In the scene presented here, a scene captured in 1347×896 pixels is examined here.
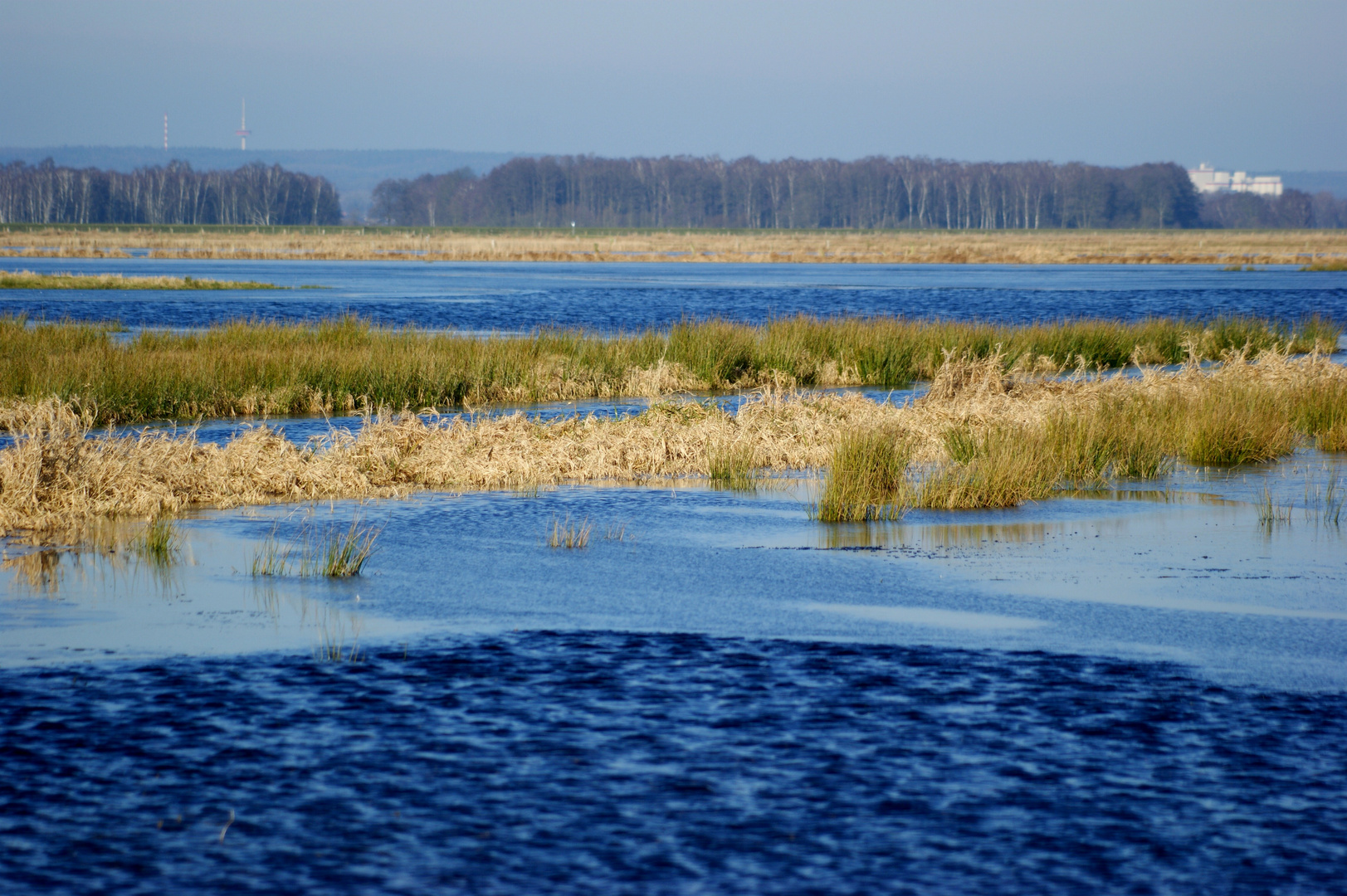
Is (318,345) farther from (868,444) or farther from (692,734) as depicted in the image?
(692,734)

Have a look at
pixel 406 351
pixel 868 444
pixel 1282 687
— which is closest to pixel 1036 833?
pixel 1282 687

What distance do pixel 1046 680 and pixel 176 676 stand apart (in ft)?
16.3

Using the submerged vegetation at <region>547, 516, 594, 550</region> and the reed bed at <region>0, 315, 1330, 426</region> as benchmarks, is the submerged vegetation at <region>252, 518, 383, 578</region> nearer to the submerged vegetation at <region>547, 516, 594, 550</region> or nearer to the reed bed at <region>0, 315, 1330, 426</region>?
the submerged vegetation at <region>547, 516, 594, 550</region>

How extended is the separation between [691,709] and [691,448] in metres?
8.62

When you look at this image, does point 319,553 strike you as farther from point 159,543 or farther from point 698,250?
point 698,250

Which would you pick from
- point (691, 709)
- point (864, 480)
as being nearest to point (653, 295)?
point (864, 480)

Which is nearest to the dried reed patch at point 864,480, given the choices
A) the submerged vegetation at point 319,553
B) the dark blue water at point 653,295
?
the submerged vegetation at point 319,553

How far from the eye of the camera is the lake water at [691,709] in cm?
529

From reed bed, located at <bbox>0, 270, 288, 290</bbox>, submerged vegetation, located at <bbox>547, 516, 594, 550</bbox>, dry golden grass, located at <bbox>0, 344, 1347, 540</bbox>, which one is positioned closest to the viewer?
submerged vegetation, located at <bbox>547, 516, 594, 550</bbox>

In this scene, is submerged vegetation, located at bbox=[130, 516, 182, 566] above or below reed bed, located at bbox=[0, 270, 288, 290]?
below

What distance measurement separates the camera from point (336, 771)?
6.11 metres

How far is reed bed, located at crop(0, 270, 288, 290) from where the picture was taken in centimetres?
4825

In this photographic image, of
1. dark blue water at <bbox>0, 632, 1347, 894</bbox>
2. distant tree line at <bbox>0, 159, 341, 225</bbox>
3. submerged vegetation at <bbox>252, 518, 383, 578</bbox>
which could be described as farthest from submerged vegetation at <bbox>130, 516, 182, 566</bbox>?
distant tree line at <bbox>0, 159, 341, 225</bbox>

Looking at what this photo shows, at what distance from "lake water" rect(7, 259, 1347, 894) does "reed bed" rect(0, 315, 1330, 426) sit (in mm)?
8479
